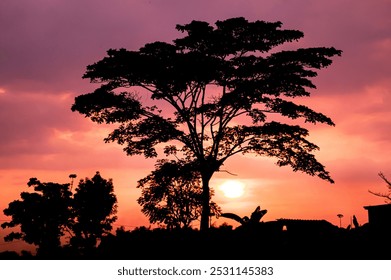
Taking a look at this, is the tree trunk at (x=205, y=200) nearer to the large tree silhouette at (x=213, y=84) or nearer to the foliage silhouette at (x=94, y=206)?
the large tree silhouette at (x=213, y=84)

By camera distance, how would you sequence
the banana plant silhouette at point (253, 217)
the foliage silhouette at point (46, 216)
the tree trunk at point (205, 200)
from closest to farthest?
the banana plant silhouette at point (253, 217) → the tree trunk at point (205, 200) → the foliage silhouette at point (46, 216)

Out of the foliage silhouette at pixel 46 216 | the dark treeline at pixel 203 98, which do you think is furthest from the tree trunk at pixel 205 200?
the foliage silhouette at pixel 46 216

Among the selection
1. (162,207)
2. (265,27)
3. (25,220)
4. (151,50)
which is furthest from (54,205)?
(265,27)

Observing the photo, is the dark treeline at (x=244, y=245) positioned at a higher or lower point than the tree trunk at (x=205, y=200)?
lower

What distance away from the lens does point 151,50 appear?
2919cm

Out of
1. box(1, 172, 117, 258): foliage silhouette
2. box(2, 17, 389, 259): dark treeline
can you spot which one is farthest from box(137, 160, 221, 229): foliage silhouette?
box(1, 172, 117, 258): foliage silhouette

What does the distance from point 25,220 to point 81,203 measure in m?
9.22

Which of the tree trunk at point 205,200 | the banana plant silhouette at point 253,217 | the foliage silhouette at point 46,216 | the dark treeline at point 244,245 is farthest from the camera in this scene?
the foliage silhouette at point 46,216

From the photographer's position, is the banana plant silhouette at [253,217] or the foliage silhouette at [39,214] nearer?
the banana plant silhouette at [253,217]

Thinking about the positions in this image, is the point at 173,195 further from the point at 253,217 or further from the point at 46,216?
the point at 46,216

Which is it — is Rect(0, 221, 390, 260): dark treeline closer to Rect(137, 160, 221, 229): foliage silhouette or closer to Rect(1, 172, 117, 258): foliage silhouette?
Rect(137, 160, 221, 229): foliage silhouette
